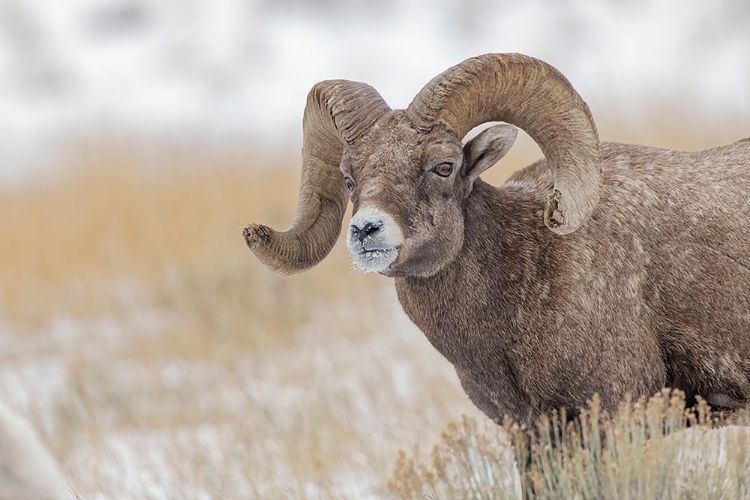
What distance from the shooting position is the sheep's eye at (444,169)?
5.29 m

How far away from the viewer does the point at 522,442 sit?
5215 millimetres

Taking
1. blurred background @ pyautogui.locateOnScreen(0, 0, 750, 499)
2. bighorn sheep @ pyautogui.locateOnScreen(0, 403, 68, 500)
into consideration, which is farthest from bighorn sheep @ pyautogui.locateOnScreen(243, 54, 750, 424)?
bighorn sheep @ pyautogui.locateOnScreen(0, 403, 68, 500)

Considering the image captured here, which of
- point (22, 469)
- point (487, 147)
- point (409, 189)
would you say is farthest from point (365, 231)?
point (22, 469)

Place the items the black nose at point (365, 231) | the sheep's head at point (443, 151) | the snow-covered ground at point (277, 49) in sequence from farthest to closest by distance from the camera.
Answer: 1. the snow-covered ground at point (277, 49)
2. the sheep's head at point (443, 151)
3. the black nose at point (365, 231)

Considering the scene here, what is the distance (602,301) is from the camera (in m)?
5.32

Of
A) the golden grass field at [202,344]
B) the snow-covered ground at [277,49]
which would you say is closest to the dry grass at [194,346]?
the golden grass field at [202,344]

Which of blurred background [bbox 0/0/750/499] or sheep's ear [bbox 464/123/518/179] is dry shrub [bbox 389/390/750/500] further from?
blurred background [bbox 0/0/750/499]

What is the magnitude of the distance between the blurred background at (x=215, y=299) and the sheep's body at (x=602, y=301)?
55.2 inches

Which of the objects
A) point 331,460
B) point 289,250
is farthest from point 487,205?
point 331,460

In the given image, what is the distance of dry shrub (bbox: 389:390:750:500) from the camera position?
15.6 feet

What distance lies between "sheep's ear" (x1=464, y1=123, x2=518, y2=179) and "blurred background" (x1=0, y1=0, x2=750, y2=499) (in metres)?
1.42

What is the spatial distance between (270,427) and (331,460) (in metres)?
1.46

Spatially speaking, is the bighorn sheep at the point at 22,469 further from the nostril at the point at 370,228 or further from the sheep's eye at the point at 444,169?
the sheep's eye at the point at 444,169

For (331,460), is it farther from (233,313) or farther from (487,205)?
(233,313)
